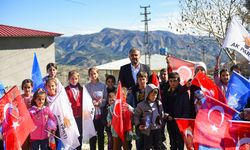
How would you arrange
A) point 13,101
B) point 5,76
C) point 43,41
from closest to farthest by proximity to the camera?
point 13,101
point 5,76
point 43,41

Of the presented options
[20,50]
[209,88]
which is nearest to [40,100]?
[209,88]

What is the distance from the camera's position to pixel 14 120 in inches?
257

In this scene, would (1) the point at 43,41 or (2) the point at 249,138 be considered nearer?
(2) the point at 249,138

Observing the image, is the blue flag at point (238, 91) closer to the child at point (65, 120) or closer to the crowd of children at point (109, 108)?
the crowd of children at point (109, 108)

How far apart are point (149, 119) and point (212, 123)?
4.84ft

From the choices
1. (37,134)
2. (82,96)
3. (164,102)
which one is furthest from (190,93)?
(37,134)

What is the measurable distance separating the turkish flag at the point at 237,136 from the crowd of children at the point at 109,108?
65.3 inches

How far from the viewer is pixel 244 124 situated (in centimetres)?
533

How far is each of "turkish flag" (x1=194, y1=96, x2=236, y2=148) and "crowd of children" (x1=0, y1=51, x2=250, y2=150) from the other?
1.31m

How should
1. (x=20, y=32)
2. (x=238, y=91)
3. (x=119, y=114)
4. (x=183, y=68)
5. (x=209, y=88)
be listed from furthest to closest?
(x=20, y=32) < (x=183, y=68) < (x=119, y=114) < (x=238, y=91) < (x=209, y=88)

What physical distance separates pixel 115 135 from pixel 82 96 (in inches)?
38.3

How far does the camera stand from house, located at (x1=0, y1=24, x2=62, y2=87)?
32531 mm

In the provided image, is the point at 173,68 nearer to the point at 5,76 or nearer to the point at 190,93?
the point at 190,93

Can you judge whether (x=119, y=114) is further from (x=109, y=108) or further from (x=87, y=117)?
(x=87, y=117)
